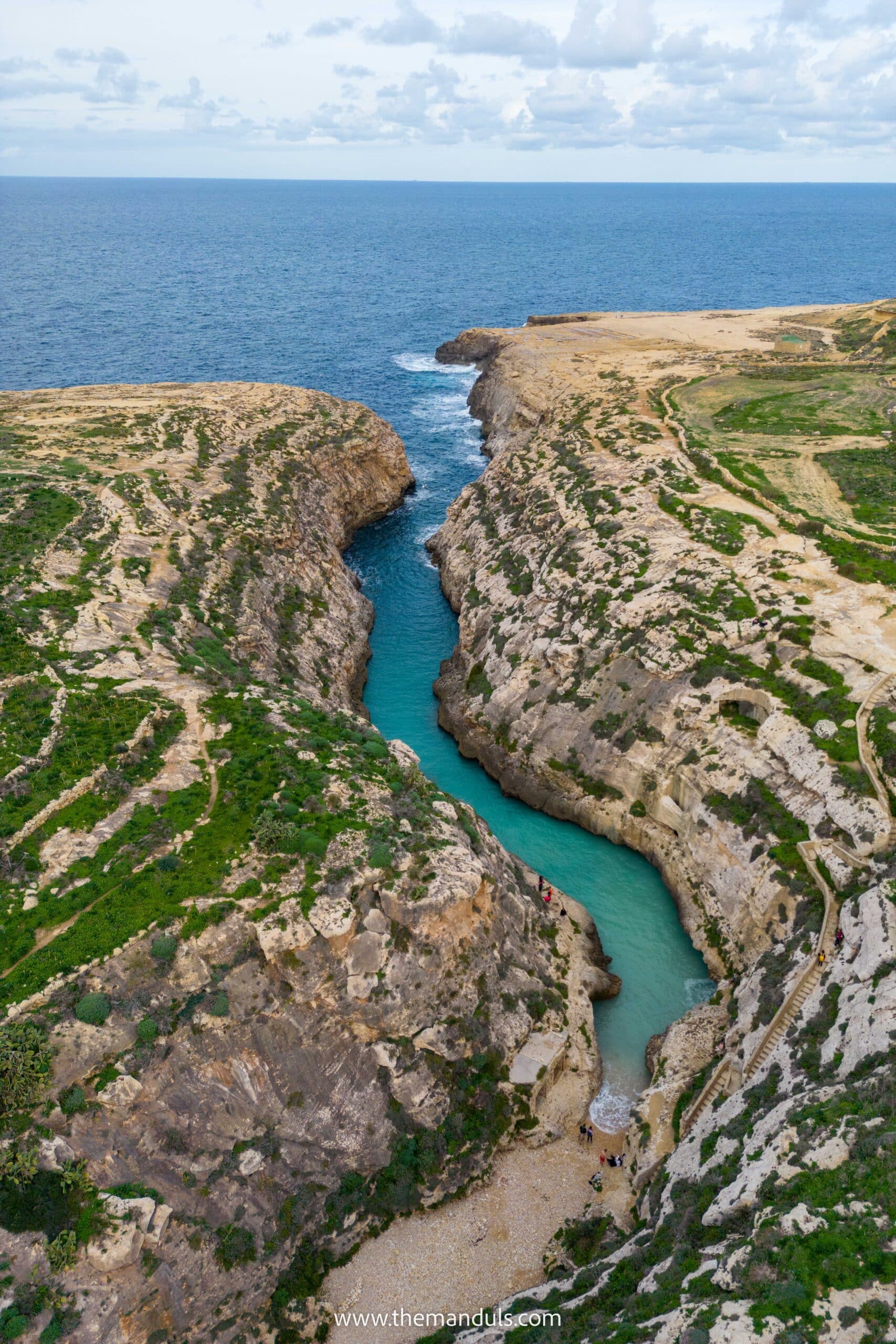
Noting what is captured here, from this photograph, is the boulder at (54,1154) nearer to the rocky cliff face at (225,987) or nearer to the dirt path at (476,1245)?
the rocky cliff face at (225,987)

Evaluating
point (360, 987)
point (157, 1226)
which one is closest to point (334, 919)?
point (360, 987)

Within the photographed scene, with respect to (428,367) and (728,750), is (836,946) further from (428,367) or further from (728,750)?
(428,367)

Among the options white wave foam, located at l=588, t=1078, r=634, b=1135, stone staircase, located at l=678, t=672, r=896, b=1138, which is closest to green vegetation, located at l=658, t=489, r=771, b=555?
stone staircase, located at l=678, t=672, r=896, b=1138

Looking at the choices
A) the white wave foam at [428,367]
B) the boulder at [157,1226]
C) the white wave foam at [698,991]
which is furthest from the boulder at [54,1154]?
the white wave foam at [428,367]

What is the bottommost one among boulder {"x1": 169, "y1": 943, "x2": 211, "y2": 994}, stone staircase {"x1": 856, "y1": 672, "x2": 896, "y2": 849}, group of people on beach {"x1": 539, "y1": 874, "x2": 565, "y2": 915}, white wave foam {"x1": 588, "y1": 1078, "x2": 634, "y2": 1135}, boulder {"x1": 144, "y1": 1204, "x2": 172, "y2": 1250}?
white wave foam {"x1": 588, "y1": 1078, "x2": 634, "y2": 1135}

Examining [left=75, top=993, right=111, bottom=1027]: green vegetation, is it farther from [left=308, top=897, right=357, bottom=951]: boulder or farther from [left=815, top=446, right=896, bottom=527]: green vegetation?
[left=815, top=446, right=896, bottom=527]: green vegetation

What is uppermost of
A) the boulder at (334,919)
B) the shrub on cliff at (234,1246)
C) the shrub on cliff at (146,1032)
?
the boulder at (334,919)
